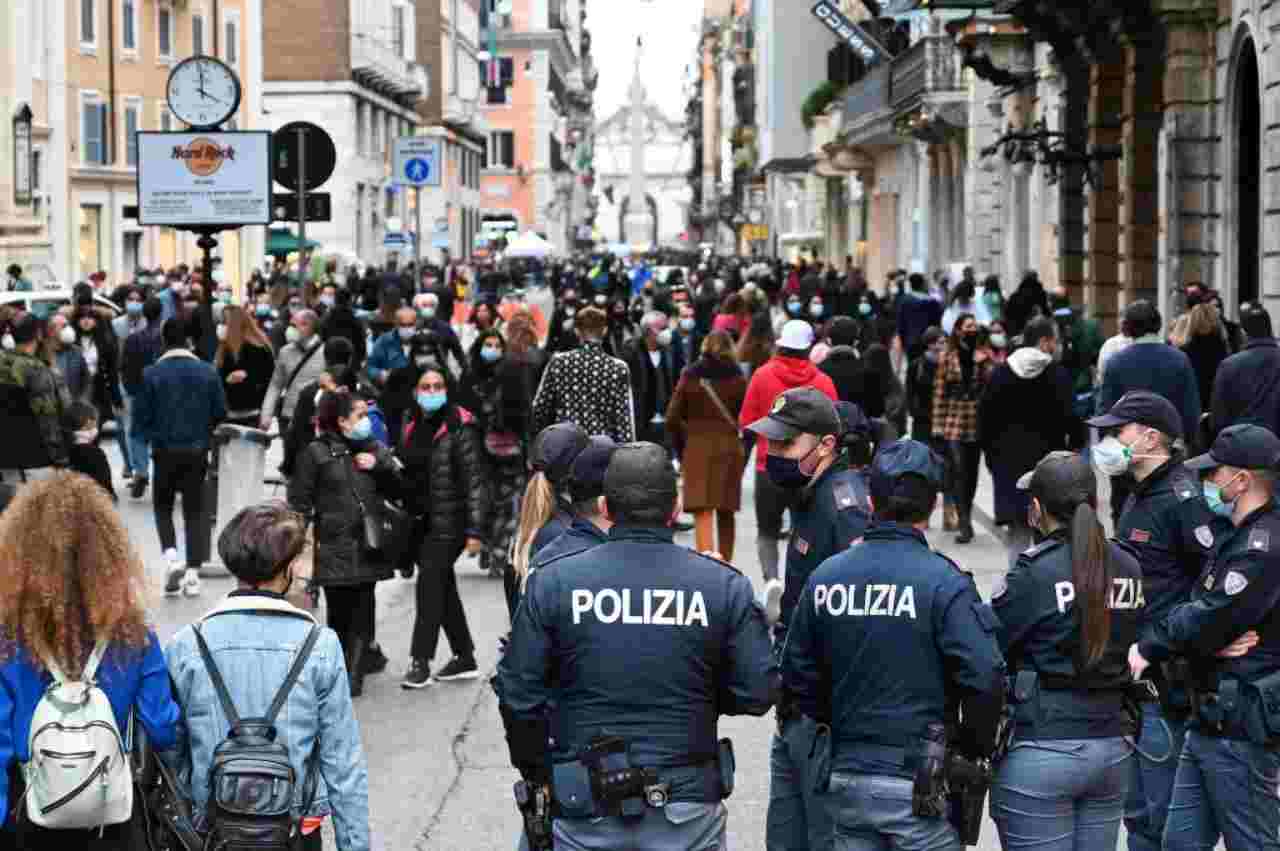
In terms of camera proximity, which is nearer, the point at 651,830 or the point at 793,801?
the point at 651,830

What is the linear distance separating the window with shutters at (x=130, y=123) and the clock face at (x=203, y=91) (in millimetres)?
34025

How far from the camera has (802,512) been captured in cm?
791

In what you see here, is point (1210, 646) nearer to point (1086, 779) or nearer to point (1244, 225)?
point (1086, 779)

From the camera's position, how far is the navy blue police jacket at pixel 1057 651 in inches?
256

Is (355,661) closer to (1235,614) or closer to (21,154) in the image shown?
(1235,614)

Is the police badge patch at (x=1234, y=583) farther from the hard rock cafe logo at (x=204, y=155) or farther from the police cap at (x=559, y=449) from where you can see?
the hard rock cafe logo at (x=204, y=155)

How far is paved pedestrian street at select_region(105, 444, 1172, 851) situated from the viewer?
368 inches

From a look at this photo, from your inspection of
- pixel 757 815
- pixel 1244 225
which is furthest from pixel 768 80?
pixel 757 815

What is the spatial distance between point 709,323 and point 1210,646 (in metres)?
23.6

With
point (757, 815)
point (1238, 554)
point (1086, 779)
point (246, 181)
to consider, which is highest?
point (246, 181)

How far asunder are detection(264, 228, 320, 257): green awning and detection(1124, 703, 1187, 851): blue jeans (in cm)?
4896

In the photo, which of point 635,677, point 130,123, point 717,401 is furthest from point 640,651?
point 130,123

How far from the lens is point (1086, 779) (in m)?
6.49

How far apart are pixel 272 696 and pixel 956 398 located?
12329mm
